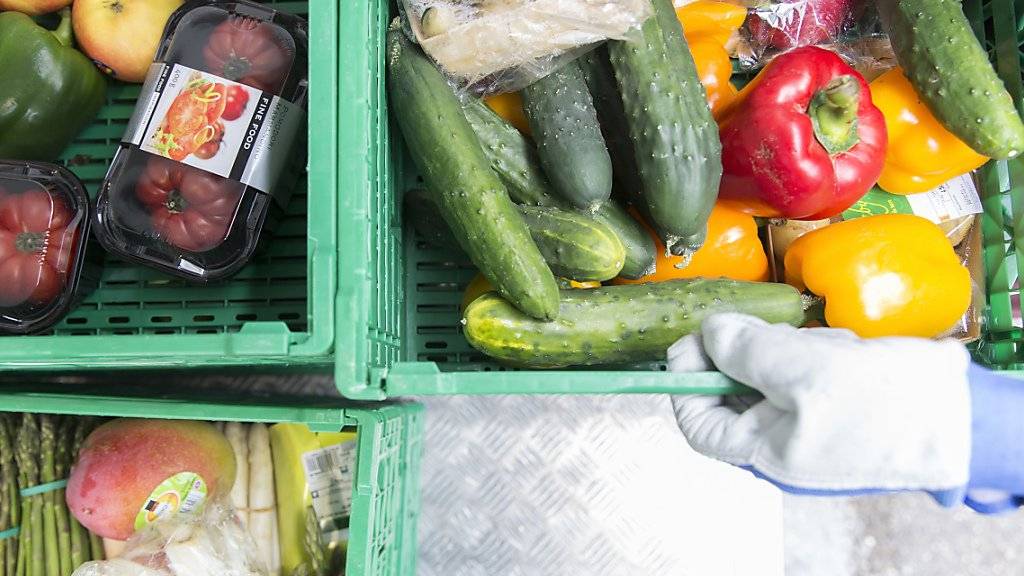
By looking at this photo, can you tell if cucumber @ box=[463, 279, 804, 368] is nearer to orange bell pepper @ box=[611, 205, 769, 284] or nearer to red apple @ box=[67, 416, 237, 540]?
orange bell pepper @ box=[611, 205, 769, 284]

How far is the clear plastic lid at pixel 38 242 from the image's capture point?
2.41ft

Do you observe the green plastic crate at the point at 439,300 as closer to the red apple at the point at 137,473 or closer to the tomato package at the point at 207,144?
the tomato package at the point at 207,144

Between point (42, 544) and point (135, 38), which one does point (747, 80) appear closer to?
point (135, 38)

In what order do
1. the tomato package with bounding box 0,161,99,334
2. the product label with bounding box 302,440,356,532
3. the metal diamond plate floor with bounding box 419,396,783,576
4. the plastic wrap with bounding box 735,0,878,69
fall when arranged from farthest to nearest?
the metal diamond plate floor with bounding box 419,396,783,576 → the product label with bounding box 302,440,356,532 → the plastic wrap with bounding box 735,0,878,69 → the tomato package with bounding box 0,161,99,334

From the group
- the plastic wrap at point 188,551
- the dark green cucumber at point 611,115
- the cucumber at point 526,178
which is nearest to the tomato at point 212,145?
the cucumber at point 526,178

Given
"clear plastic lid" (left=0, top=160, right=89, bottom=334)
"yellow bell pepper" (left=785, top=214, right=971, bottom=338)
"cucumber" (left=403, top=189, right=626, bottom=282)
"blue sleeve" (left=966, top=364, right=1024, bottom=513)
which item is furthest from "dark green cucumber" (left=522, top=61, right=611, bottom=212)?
"clear plastic lid" (left=0, top=160, right=89, bottom=334)

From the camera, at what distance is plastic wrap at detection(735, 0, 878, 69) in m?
0.86

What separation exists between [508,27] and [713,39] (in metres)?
0.29

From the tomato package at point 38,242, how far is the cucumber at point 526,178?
0.45 m

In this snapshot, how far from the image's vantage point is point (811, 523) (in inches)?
45.1

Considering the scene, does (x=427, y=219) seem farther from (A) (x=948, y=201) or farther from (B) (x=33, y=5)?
(A) (x=948, y=201)

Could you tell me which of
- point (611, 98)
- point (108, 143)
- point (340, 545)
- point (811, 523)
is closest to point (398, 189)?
point (611, 98)

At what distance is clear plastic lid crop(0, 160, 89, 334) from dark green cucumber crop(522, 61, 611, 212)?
0.51m

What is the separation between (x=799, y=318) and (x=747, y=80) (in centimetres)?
38
